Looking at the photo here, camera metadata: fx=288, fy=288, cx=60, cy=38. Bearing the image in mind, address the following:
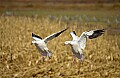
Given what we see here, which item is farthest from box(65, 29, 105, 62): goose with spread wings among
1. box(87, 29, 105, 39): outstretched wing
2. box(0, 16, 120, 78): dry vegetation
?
box(0, 16, 120, 78): dry vegetation

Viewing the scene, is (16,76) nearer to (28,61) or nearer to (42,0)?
(28,61)

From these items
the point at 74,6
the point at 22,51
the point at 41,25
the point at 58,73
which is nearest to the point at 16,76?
the point at 58,73

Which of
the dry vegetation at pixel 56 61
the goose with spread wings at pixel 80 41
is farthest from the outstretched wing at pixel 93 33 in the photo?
the dry vegetation at pixel 56 61

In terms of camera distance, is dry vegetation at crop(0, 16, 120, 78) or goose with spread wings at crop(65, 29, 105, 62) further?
dry vegetation at crop(0, 16, 120, 78)

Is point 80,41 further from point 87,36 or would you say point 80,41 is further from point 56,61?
point 56,61

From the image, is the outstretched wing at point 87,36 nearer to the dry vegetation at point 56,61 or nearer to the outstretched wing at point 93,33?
the outstretched wing at point 93,33

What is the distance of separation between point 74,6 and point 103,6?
4.01m

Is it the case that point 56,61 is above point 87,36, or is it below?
below

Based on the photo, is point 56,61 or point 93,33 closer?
point 93,33

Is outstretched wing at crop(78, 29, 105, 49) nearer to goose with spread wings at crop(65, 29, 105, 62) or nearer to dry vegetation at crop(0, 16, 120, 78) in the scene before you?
goose with spread wings at crop(65, 29, 105, 62)

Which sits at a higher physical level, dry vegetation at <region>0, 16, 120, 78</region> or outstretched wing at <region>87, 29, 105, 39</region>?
outstretched wing at <region>87, 29, 105, 39</region>

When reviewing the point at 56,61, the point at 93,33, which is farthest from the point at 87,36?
the point at 56,61

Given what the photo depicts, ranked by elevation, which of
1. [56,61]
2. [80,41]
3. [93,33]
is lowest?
[56,61]

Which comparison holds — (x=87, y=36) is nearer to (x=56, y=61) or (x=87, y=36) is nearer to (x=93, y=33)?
(x=93, y=33)
